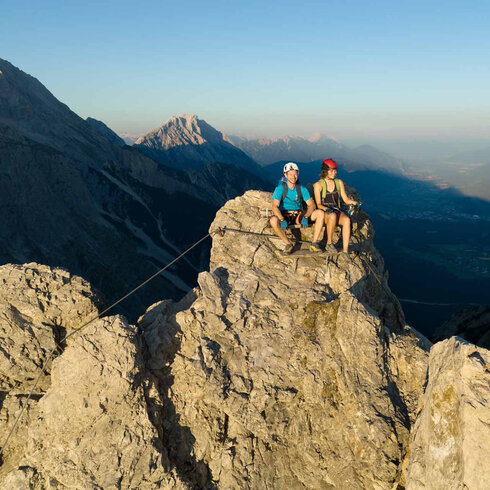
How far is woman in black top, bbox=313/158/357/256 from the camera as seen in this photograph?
14961 millimetres

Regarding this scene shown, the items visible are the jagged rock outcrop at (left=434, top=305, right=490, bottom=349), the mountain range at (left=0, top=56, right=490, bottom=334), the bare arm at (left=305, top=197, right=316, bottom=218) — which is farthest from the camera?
the mountain range at (left=0, top=56, right=490, bottom=334)

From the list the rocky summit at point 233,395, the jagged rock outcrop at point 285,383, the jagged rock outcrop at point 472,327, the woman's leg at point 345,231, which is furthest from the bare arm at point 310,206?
the jagged rock outcrop at point 472,327

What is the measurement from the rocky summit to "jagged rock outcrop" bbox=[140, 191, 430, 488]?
0.04m

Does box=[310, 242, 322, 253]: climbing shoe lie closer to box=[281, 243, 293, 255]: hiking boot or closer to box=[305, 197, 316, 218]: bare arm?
box=[281, 243, 293, 255]: hiking boot

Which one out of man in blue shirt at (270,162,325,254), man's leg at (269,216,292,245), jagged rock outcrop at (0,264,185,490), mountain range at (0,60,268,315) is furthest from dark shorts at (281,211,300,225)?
mountain range at (0,60,268,315)

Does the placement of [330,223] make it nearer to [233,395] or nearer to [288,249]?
[288,249]

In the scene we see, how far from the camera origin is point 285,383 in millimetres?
11258

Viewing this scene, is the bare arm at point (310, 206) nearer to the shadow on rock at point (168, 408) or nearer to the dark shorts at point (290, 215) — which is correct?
the dark shorts at point (290, 215)

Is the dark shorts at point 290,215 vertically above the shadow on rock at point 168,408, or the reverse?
the dark shorts at point 290,215

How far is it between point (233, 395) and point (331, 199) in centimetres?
1023

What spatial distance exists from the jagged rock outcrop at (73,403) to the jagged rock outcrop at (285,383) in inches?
47.3

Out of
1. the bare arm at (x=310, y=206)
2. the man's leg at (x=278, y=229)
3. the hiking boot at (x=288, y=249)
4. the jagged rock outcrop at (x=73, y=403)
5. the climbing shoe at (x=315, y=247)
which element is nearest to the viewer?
the jagged rock outcrop at (x=73, y=403)

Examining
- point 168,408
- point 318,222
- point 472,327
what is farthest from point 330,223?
point 472,327

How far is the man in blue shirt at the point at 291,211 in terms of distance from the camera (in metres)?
15.0
